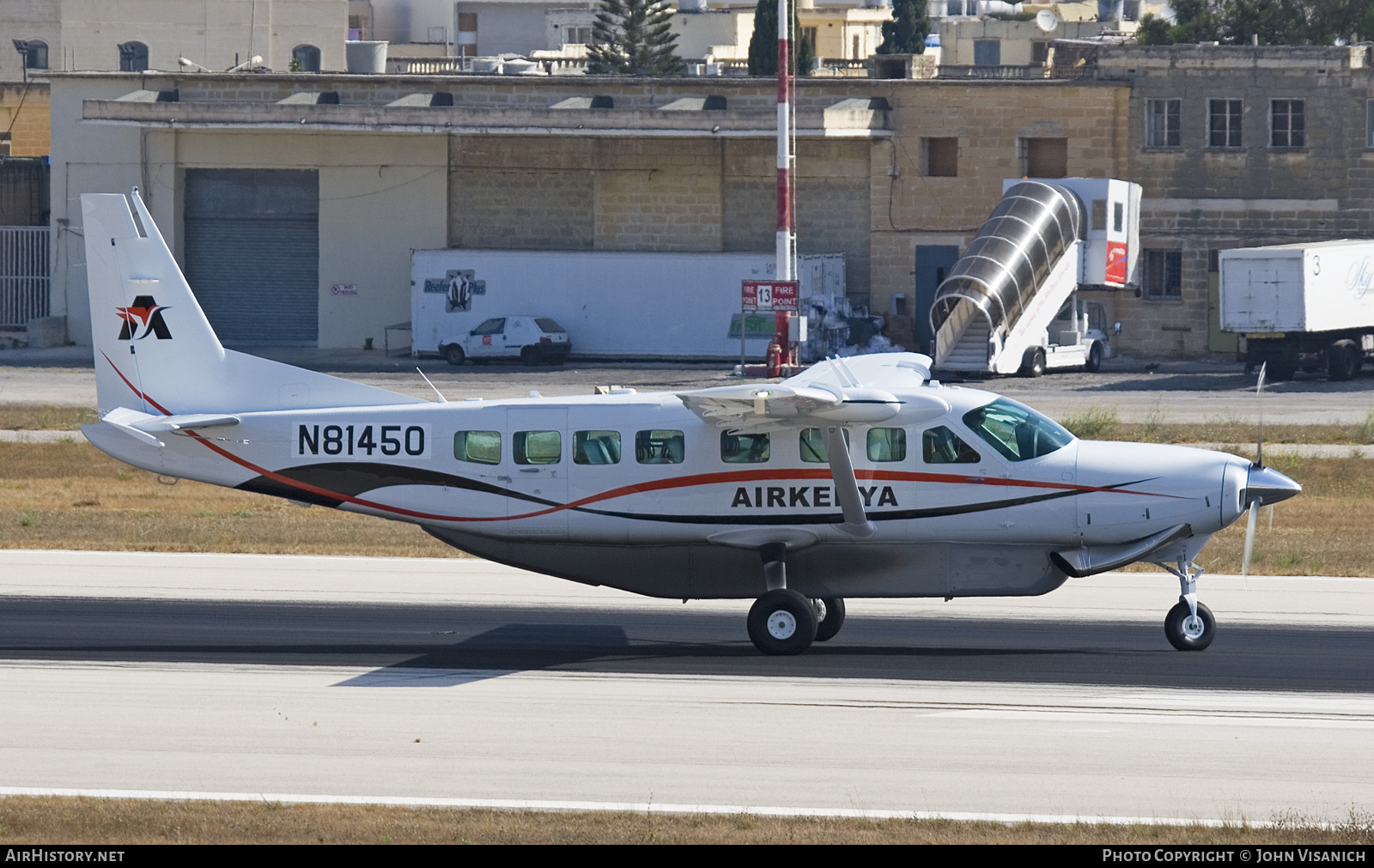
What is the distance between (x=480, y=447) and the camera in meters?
17.0

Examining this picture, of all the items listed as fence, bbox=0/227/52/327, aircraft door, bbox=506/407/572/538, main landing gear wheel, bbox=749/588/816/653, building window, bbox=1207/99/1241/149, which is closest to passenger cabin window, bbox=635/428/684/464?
aircraft door, bbox=506/407/572/538

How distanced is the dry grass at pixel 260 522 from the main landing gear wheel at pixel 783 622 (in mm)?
7575

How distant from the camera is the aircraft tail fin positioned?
17.5m

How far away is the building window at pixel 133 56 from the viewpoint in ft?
254

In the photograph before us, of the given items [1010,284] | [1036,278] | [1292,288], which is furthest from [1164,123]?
[1010,284]

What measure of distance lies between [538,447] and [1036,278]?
31.6 m

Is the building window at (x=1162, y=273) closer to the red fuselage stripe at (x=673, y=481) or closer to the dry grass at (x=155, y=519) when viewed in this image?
the dry grass at (x=155, y=519)

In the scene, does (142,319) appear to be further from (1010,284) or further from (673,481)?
(1010,284)

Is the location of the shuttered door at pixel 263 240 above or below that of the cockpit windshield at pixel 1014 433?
above

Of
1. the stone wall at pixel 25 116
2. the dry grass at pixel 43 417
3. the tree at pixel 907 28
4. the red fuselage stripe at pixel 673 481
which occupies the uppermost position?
the tree at pixel 907 28

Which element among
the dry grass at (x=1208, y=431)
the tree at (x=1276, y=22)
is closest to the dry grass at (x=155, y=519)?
the dry grass at (x=1208, y=431)

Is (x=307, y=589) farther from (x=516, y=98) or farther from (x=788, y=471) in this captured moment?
(x=516, y=98)

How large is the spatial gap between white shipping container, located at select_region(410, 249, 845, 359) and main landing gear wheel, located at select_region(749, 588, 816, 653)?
36.0 meters

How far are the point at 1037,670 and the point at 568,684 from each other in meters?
4.31
